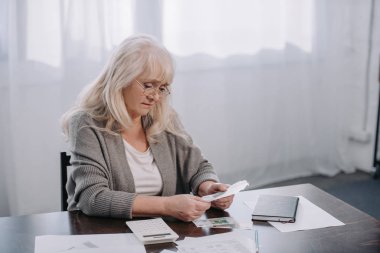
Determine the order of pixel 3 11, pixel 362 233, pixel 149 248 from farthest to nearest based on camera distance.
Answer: pixel 3 11
pixel 362 233
pixel 149 248

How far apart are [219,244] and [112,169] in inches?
22.2

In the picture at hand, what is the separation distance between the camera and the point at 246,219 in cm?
181

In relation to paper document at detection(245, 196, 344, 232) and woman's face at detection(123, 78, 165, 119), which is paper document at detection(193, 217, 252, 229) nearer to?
paper document at detection(245, 196, 344, 232)

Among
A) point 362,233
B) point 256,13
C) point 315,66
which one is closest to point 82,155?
point 362,233

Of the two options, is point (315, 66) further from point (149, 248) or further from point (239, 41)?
point (149, 248)

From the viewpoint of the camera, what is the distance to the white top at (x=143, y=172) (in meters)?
2.06

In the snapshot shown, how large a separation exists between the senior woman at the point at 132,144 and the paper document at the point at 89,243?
17cm

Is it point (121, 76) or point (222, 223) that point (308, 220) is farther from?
point (121, 76)

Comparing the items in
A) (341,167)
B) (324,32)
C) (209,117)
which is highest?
(324,32)

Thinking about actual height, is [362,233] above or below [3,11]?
below

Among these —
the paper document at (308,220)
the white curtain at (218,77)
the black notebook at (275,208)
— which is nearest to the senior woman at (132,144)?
the black notebook at (275,208)

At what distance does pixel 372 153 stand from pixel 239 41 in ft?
5.08

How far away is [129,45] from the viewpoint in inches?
79.4

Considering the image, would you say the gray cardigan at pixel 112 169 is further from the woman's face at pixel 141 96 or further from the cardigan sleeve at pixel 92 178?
the woman's face at pixel 141 96
